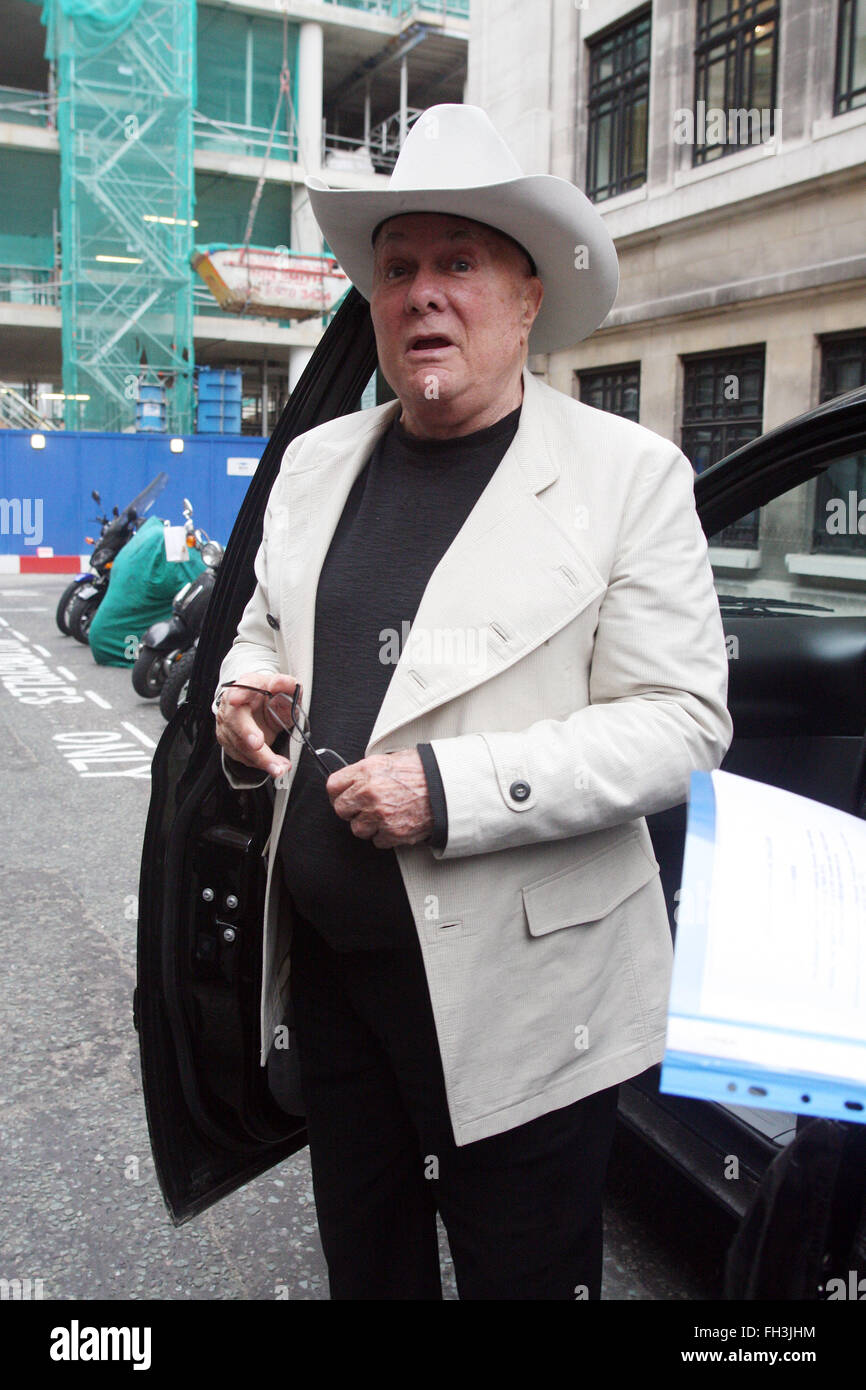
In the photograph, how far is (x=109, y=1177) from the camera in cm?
276

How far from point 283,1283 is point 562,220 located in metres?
2.07

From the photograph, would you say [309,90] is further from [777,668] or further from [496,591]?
[496,591]

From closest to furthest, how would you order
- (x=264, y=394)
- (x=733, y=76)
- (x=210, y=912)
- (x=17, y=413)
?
(x=210, y=912)
(x=733, y=76)
(x=17, y=413)
(x=264, y=394)

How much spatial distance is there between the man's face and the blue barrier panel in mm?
18041

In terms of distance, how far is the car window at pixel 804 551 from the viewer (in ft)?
8.44

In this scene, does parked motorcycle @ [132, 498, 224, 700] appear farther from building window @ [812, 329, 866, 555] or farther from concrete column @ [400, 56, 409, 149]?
concrete column @ [400, 56, 409, 149]

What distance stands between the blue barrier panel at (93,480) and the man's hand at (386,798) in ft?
60.1

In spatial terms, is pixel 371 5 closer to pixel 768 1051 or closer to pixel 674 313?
pixel 674 313

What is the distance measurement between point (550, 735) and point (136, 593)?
347 inches

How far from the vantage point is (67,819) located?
5684 millimetres

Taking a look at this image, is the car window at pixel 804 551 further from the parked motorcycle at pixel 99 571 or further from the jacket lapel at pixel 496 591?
the parked motorcycle at pixel 99 571

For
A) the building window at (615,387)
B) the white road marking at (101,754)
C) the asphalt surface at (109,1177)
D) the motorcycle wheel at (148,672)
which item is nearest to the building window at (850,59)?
the building window at (615,387)

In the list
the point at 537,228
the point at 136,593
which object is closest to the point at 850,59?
the point at 136,593

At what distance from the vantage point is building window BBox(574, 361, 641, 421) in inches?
637
